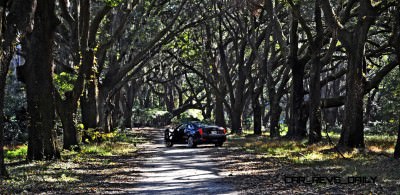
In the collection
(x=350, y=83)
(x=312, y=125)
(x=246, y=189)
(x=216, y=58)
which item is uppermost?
(x=216, y=58)

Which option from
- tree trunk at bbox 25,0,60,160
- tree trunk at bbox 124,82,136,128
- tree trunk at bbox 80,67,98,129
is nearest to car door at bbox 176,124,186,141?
tree trunk at bbox 80,67,98,129

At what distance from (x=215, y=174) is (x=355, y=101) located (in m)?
7.08

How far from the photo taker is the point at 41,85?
1655cm

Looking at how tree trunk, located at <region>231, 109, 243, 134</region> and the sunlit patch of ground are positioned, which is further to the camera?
tree trunk, located at <region>231, 109, 243, 134</region>

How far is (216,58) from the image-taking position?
139 ft

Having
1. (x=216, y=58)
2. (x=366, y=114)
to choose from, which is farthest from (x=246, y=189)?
(x=366, y=114)

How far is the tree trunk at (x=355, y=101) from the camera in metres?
18.5

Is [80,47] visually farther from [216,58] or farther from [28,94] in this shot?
[216,58]

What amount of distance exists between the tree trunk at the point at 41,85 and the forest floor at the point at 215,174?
2.58ft

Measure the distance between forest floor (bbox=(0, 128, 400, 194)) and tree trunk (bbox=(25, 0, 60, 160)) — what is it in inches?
30.9

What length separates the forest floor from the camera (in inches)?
430

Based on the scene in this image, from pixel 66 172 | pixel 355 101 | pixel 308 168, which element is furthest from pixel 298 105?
pixel 66 172

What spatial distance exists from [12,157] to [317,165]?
35.7 ft

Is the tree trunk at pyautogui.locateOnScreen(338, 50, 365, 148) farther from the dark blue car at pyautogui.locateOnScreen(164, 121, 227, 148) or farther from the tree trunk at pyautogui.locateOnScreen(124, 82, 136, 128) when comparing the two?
the tree trunk at pyautogui.locateOnScreen(124, 82, 136, 128)
